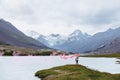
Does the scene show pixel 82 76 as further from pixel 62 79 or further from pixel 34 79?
pixel 34 79

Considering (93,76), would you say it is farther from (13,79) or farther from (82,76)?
(13,79)

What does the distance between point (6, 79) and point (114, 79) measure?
3076cm

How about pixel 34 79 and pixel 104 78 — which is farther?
pixel 34 79

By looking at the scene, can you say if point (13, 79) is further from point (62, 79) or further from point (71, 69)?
point (62, 79)

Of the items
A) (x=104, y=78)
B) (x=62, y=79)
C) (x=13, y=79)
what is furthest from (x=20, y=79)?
(x=104, y=78)

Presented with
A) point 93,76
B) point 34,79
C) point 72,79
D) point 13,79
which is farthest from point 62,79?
point 13,79

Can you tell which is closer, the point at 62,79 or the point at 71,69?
the point at 62,79

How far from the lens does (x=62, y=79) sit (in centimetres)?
5006

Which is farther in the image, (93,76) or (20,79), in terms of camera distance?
(20,79)

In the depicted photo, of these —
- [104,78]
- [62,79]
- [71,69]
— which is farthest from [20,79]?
[104,78]

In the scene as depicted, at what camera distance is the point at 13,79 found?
69.6m

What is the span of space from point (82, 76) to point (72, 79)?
258 centimetres

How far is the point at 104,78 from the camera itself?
50.2m

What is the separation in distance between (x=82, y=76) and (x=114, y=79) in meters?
6.63
